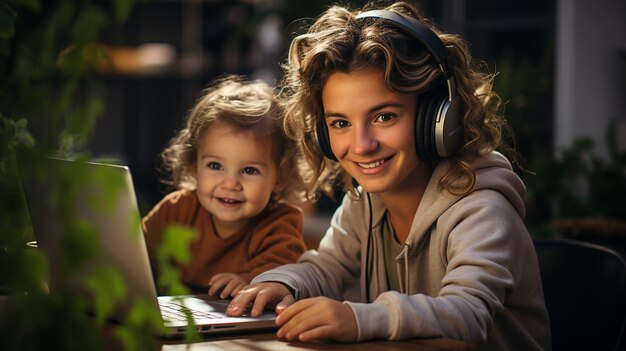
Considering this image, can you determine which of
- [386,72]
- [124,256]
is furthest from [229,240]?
[124,256]

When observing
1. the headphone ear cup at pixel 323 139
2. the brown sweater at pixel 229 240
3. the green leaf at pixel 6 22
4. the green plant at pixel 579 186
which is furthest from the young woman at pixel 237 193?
the green plant at pixel 579 186

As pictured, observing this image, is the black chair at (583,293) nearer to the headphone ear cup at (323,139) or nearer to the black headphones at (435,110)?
the black headphones at (435,110)

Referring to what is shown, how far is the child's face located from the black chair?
55 cm

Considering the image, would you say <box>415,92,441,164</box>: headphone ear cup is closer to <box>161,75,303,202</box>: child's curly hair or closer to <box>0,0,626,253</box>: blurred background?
<box>0,0,626,253</box>: blurred background

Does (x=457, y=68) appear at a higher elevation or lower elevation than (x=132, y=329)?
higher

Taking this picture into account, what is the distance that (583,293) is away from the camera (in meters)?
1.46

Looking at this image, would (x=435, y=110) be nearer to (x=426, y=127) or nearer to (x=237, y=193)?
(x=426, y=127)

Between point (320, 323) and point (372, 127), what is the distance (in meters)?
0.42

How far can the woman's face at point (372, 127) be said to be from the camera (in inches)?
52.9

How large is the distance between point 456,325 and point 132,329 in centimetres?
57

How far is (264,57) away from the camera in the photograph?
5.72 meters

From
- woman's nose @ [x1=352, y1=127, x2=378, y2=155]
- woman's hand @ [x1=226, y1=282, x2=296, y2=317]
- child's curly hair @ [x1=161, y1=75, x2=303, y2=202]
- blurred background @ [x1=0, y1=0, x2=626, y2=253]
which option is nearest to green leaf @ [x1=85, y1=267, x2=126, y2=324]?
blurred background @ [x1=0, y1=0, x2=626, y2=253]

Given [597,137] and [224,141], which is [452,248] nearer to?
[224,141]

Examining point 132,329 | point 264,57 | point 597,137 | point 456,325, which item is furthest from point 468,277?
point 264,57
